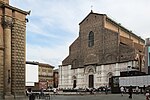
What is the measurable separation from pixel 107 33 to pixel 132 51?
397 inches

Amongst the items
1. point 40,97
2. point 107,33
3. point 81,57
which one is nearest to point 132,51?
point 107,33

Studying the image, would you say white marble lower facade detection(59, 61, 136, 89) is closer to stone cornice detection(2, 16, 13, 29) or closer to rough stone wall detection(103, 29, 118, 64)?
rough stone wall detection(103, 29, 118, 64)

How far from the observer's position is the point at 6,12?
3297 centimetres

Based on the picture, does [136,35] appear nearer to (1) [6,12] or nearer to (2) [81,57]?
(2) [81,57]

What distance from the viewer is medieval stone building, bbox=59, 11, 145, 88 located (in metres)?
73.9

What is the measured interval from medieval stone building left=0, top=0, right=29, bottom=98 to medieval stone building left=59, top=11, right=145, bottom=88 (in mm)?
39405

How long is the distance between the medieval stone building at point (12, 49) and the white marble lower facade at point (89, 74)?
1608 inches

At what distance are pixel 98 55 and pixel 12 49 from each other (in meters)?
48.3

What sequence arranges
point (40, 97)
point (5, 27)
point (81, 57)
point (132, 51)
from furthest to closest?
point (81, 57) → point (132, 51) → point (40, 97) → point (5, 27)

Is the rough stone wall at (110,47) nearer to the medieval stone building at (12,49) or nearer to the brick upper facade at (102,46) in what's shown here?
the brick upper facade at (102,46)

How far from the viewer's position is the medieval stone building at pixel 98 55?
243 ft

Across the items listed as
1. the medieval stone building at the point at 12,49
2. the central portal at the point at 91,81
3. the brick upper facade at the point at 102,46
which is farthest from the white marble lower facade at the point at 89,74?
the medieval stone building at the point at 12,49

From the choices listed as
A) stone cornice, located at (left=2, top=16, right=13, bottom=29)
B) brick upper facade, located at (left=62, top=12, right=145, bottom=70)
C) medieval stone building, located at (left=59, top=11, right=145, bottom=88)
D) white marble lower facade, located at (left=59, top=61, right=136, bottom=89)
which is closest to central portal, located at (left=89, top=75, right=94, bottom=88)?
medieval stone building, located at (left=59, top=11, right=145, bottom=88)

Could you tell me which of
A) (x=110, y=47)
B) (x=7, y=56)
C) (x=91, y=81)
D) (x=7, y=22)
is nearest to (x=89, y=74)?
(x=91, y=81)
